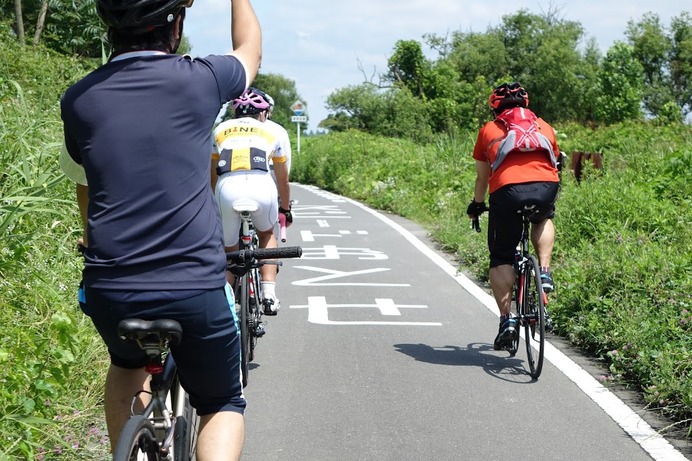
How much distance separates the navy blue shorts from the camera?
270 centimetres

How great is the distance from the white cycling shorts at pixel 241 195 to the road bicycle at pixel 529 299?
71.2 inches

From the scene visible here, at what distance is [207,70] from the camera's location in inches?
110

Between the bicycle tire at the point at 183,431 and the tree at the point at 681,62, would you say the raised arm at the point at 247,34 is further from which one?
the tree at the point at 681,62

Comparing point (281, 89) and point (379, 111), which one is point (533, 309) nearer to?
point (379, 111)

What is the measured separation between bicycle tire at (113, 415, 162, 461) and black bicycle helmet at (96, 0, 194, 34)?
3.68 feet

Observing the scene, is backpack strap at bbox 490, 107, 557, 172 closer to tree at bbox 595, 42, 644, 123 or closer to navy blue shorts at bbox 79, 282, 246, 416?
navy blue shorts at bbox 79, 282, 246, 416

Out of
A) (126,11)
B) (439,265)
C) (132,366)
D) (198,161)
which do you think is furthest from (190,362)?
(439,265)

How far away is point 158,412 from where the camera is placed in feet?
9.90

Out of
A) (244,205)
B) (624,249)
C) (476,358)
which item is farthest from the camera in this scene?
(624,249)

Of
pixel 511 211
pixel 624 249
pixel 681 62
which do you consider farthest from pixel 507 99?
pixel 681 62

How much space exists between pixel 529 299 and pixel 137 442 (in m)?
4.63

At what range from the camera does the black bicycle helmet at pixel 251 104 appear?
673 centimetres

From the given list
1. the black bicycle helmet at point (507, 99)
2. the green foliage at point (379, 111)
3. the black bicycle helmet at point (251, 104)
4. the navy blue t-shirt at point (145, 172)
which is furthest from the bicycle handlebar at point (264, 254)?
the green foliage at point (379, 111)

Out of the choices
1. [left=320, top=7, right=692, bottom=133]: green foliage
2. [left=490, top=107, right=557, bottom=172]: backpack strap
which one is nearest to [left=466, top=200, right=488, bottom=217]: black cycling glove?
[left=490, top=107, right=557, bottom=172]: backpack strap
